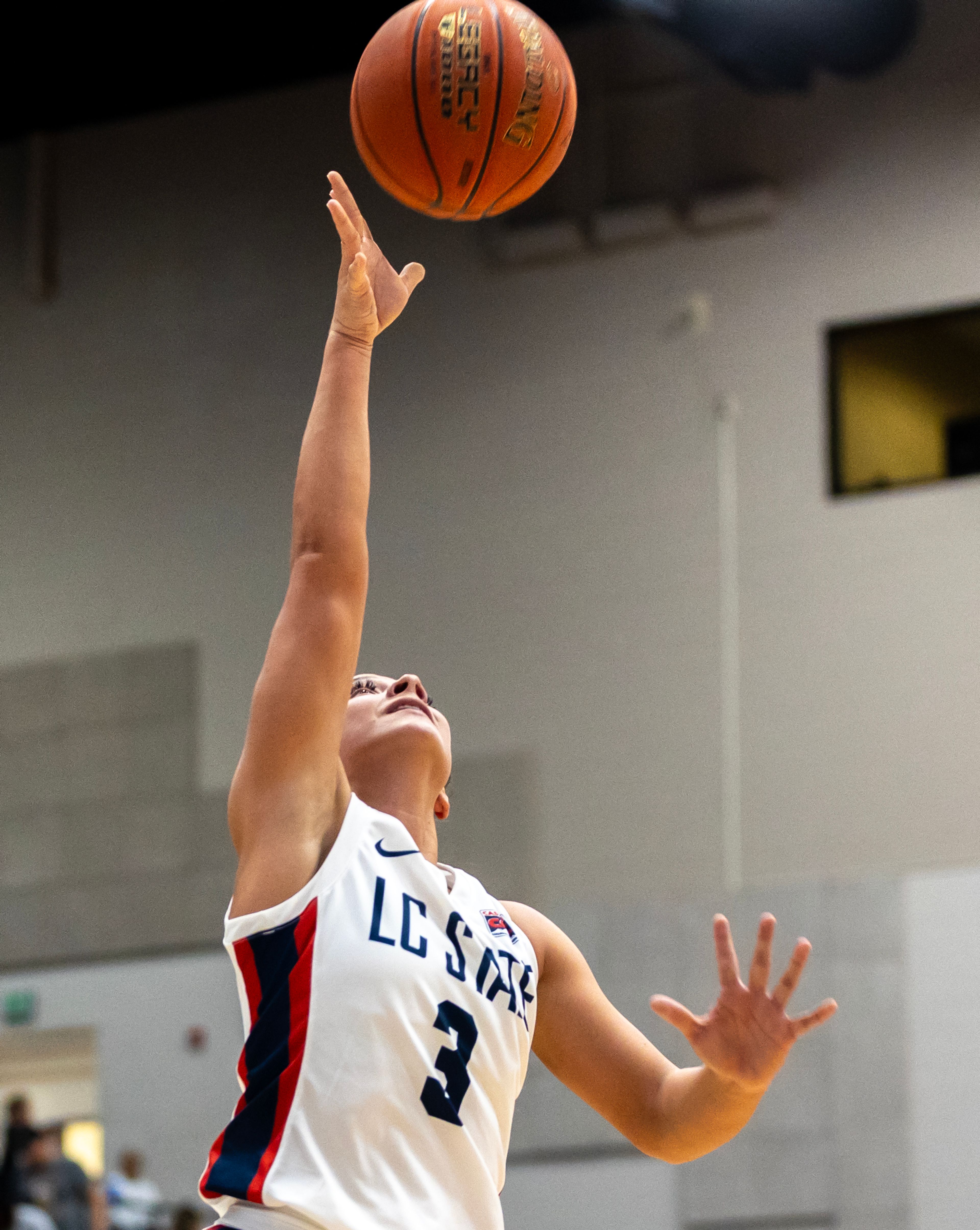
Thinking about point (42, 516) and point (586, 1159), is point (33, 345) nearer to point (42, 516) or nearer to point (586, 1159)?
→ point (42, 516)

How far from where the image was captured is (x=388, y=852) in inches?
108

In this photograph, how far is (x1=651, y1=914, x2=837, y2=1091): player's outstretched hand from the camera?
2957 mm

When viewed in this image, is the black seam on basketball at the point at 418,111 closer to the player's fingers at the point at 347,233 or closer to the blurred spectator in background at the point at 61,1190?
the player's fingers at the point at 347,233

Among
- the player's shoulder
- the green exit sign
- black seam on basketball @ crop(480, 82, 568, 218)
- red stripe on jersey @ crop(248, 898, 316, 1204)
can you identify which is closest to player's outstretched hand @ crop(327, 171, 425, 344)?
red stripe on jersey @ crop(248, 898, 316, 1204)

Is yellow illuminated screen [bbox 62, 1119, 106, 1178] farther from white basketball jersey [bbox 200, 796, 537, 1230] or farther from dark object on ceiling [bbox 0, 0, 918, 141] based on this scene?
white basketball jersey [bbox 200, 796, 537, 1230]

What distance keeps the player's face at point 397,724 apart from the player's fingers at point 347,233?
683mm

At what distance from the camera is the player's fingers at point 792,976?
299 cm

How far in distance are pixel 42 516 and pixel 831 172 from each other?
5742 mm

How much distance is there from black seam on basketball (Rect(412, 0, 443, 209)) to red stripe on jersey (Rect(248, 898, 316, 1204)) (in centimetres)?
199

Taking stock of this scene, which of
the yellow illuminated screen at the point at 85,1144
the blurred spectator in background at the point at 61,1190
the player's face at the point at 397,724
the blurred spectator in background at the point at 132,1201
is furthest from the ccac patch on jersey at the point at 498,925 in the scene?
the yellow illuminated screen at the point at 85,1144

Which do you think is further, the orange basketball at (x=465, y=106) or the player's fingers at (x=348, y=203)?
the orange basketball at (x=465, y=106)

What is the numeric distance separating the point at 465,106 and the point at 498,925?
6.33ft

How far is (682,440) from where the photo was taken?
35.9 ft

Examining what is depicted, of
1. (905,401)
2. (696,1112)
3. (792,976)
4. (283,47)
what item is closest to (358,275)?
(792,976)
